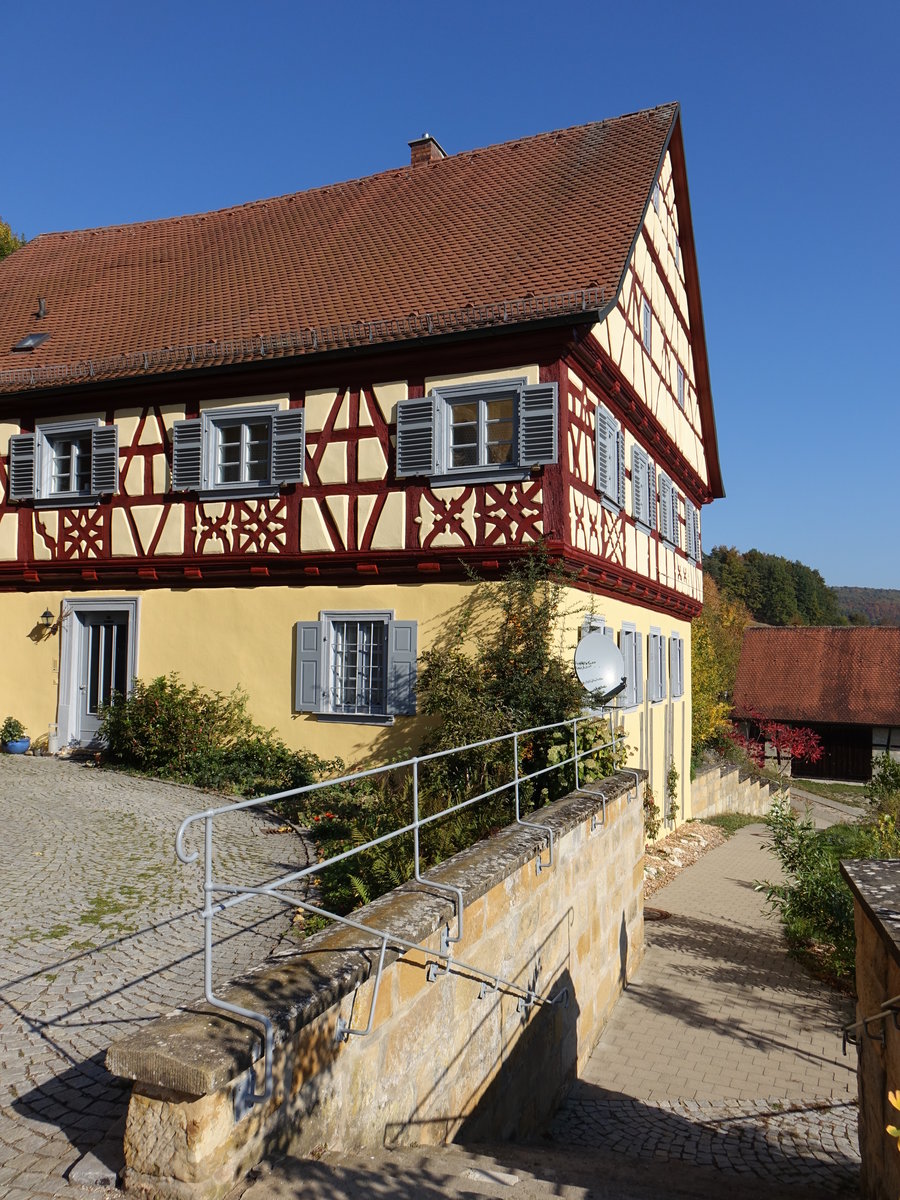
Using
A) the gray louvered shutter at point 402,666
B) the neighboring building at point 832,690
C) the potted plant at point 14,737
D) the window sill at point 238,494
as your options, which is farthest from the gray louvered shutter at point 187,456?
the neighboring building at point 832,690

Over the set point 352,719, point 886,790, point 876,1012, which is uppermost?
point 352,719

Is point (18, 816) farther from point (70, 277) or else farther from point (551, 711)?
point (70, 277)

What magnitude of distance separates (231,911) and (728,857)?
41.4 feet

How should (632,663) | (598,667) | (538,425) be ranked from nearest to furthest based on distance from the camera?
(598,667)
(538,425)
(632,663)

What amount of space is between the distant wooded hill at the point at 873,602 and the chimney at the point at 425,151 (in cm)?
14735

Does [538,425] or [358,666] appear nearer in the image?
[538,425]

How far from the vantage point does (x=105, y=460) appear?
13.9 m

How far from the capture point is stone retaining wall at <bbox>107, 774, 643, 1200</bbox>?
3.34 m

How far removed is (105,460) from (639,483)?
26.2 feet

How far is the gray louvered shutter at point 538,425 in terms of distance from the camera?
11.3m

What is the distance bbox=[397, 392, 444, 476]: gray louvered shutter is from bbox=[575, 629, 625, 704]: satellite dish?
2.87 meters

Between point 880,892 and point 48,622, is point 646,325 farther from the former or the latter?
point 880,892

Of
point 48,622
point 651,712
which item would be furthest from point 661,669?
point 48,622

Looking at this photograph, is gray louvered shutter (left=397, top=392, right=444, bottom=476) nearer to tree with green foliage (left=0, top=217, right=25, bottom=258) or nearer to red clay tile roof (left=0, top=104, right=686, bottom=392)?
red clay tile roof (left=0, top=104, right=686, bottom=392)
